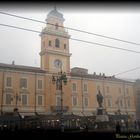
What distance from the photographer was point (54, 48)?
46938 millimetres

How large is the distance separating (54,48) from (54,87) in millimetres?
7757

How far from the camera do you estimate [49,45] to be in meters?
46.6

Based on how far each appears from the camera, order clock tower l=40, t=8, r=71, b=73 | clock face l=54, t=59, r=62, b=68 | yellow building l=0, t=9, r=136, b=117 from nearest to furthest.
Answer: yellow building l=0, t=9, r=136, b=117 → clock tower l=40, t=8, r=71, b=73 → clock face l=54, t=59, r=62, b=68

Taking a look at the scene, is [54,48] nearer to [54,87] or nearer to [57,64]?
[57,64]

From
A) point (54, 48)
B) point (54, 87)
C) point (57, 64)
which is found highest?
point (54, 48)

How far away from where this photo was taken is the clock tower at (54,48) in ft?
150

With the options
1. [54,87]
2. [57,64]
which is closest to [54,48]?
[57,64]

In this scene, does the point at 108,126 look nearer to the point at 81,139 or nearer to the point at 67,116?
the point at 67,116

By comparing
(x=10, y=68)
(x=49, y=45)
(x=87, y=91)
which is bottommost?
(x=87, y=91)

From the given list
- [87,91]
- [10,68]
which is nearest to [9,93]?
[10,68]

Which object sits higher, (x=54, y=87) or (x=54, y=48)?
(x=54, y=48)

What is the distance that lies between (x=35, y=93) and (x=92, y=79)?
13281mm

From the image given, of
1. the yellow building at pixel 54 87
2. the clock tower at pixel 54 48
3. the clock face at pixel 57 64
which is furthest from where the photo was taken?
the clock face at pixel 57 64

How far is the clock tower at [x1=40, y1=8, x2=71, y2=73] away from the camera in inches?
1802
